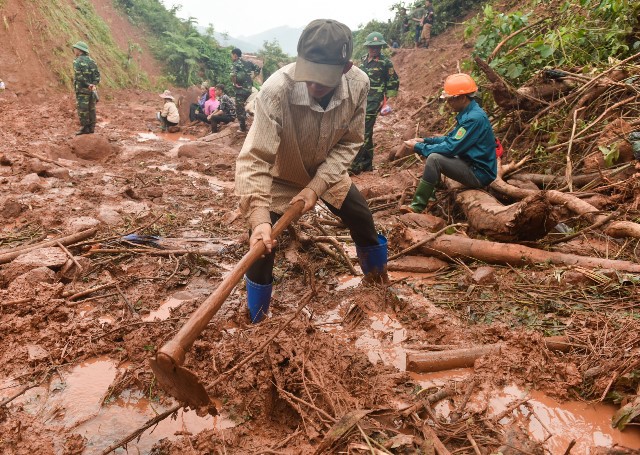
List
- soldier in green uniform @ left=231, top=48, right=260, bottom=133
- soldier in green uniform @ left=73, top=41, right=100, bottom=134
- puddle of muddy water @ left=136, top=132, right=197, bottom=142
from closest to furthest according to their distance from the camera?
soldier in green uniform @ left=73, top=41, right=100, bottom=134 → puddle of muddy water @ left=136, top=132, right=197, bottom=142 → soldier in green uniform @ left=231, top=48, right=260, bottom=133

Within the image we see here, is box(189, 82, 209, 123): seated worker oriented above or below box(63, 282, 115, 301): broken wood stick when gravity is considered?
above

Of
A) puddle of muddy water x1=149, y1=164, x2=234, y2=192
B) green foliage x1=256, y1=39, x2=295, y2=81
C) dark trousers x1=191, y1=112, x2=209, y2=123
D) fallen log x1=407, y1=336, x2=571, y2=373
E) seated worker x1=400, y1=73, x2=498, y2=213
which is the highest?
green foliage x1=256, y1=39, x2=295, y2=81

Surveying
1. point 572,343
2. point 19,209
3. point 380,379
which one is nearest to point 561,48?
point 572,343

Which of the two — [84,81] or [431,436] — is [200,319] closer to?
[431,436]

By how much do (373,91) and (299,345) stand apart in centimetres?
579

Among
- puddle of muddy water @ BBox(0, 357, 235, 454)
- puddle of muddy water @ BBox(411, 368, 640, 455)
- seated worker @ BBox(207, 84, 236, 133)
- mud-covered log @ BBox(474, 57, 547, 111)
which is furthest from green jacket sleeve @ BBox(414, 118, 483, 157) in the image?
seated worker @ BBox(207, 84, 236, 133)

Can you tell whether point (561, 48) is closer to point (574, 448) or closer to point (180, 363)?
Result: point (574, 448)

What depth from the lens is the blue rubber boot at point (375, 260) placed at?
3.09 metres

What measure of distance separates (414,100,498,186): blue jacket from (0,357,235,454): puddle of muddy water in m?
3.37

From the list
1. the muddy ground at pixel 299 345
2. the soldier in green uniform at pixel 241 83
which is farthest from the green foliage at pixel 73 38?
the muddy ground at pixel 299 345

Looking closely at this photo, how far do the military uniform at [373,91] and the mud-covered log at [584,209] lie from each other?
298 cm

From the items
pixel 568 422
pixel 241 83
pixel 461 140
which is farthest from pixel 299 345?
pixel 241 83

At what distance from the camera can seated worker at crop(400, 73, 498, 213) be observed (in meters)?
4.30

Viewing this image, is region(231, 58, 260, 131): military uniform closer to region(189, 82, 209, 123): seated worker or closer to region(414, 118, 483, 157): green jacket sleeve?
region(189, 82, 209, 123): seated worker
